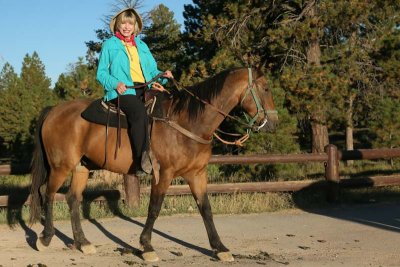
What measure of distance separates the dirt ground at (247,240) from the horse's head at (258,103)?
1.57 m

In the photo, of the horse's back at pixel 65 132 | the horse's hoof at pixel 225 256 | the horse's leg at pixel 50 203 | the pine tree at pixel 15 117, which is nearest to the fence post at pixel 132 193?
the horse's leg at pixel 50 203

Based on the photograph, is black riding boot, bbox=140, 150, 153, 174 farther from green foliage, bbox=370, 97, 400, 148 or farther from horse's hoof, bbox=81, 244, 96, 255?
green foliage, bbox=370, 97, 400, 148

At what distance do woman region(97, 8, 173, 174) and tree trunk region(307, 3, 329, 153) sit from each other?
36.0 ft

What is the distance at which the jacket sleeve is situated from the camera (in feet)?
21.7

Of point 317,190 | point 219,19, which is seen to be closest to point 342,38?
point 219,19

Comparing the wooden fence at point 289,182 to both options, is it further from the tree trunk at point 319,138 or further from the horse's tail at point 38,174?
the tree trunk at point 319,138

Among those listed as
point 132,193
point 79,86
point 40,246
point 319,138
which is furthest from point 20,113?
point 40,246

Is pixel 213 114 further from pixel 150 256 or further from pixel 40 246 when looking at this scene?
pixel 40 246

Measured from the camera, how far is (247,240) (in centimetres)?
754

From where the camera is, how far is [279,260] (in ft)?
20.4

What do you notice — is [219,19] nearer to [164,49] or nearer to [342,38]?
[342,38]

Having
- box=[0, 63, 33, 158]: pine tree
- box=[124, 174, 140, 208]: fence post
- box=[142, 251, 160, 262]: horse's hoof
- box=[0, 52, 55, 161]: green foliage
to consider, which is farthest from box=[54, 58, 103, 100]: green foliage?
box=[142, 251, 160, 262]: horse's hoof

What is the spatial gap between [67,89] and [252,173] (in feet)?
31.1

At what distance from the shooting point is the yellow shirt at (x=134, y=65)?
688 centimetres
